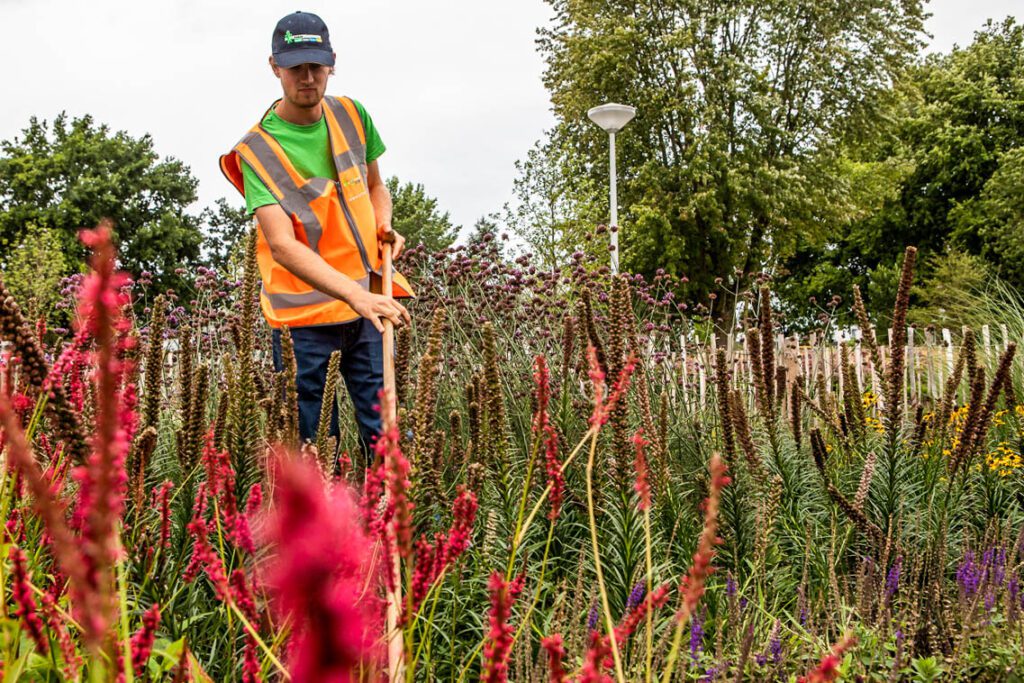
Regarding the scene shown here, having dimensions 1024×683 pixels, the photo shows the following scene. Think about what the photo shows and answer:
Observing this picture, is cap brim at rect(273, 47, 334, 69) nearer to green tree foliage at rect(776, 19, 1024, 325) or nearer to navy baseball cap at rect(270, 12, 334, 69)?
navy baseball cap at rect(270, 12, 334, 69)

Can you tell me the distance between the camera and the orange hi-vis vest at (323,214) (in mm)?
3828

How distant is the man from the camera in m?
3.65

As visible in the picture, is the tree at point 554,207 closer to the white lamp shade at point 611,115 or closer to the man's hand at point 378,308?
the white lamp shade at point 611,115

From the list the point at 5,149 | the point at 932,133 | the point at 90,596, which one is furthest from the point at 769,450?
the point at 5,149

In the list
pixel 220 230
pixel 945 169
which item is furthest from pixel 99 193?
pixel 945 169

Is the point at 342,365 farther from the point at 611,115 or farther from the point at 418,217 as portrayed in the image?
the point at 418,217

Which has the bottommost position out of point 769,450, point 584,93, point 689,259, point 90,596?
point 769,450

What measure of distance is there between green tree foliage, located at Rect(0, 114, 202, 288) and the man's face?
123ft

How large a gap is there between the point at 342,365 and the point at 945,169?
34.5 metres

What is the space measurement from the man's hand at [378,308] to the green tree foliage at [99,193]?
127ft

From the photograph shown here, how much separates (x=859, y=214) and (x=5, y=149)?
132 feet

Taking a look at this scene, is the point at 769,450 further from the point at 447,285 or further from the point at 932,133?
the point at 932,133

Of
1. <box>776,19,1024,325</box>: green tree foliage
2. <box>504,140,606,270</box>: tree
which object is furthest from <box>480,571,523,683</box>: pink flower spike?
<box>776,19,1024,325</box>: green tree foliage

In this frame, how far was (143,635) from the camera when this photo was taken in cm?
91
